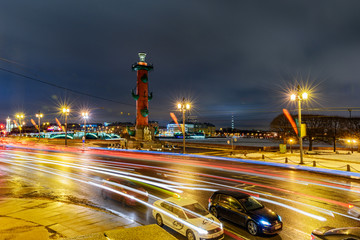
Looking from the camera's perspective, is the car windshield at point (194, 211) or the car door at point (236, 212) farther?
the car door at point (236, 212)

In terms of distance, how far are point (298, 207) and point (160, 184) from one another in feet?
26.7

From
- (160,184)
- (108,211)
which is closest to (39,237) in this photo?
(108,211)

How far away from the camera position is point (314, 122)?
52.9 meters

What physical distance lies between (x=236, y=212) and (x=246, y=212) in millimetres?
468

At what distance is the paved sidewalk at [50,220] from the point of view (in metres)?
7.44

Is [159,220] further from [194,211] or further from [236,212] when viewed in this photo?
[236,212]

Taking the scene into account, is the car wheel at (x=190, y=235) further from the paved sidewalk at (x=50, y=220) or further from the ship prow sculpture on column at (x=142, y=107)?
the ship prow sculpture on column at (x=142, y=107)

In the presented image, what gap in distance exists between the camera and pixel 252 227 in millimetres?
8008

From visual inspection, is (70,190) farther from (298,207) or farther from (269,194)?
(298,207)

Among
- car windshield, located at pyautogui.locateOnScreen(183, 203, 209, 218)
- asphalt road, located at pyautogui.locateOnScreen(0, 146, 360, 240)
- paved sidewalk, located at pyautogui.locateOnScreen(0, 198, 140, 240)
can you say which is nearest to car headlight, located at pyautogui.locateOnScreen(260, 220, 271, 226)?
asphalt road, located at pyautogui.locateOnScreen(0, 146, 360, 240)

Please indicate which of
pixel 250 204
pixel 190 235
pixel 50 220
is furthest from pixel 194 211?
pixel 50 220

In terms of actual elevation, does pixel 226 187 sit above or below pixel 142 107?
below

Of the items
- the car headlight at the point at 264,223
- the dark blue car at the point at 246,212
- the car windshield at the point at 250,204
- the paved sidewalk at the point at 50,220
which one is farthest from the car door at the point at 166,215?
the car headlight at the point at 264,223

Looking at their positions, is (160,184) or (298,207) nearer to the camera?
(298,207)
